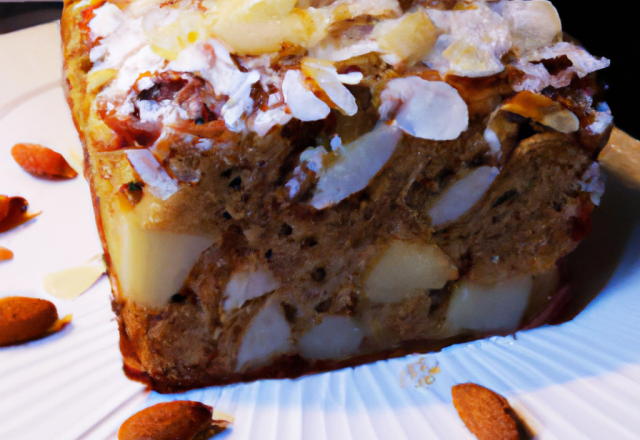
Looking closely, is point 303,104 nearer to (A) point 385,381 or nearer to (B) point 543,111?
(B) point 543,111

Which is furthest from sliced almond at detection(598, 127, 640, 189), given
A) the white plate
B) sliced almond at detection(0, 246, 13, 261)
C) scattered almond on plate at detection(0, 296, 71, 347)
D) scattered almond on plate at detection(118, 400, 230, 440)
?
sliced almond at detection(0, 246, 13, 261)

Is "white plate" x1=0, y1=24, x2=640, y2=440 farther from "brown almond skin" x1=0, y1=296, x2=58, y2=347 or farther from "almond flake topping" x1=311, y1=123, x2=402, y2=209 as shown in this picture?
"almond flake topping" x1=311, y1=123, x2=402, y2=209

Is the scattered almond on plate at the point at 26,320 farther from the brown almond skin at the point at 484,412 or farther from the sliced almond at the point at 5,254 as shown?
the brown almond skin at the point at 484,412

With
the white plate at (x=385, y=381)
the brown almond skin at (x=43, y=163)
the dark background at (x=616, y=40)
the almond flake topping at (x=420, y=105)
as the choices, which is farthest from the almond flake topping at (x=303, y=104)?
the dark background at (x=616, y=40)

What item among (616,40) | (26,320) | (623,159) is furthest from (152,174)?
(616,40)

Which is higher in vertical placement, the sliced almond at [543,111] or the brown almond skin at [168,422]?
the sliced almond at [543,111]

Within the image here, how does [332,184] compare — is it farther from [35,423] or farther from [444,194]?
[35,423]
